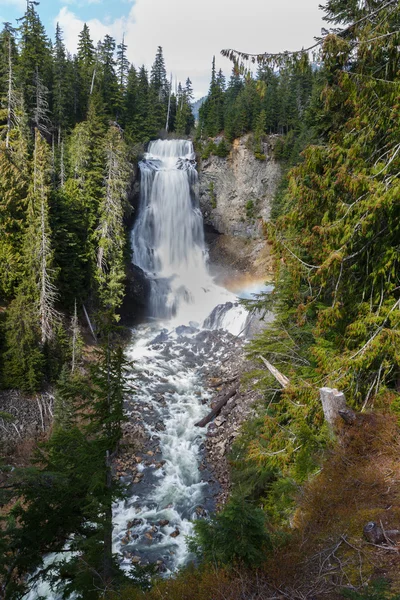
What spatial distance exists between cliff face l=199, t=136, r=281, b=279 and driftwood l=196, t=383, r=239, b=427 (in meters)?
23.4

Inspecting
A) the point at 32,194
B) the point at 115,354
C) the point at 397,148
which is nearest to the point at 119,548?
the point at 115,354

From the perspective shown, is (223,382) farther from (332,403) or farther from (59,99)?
(59,99)

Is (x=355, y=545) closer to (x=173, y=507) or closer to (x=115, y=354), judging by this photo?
(x=115, y=354)

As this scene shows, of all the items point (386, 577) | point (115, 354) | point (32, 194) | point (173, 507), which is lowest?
point (173, 507)

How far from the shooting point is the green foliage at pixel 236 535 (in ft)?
13.5

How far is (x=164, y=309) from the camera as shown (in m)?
31.6

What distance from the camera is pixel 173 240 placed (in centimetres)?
3694

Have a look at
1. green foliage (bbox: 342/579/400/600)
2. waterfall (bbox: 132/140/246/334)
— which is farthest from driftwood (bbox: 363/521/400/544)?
waterfall (bbox: 132/140/246/334)

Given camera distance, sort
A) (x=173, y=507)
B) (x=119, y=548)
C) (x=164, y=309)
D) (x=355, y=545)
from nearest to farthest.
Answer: (x=355, y=545), (x=119, y=548), (x=173, y=507), (x=164, y=309)

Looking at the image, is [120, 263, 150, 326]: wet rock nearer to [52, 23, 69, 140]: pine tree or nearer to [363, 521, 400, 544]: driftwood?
[52, 23, 69, 140]: pine tree

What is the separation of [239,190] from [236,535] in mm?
39654

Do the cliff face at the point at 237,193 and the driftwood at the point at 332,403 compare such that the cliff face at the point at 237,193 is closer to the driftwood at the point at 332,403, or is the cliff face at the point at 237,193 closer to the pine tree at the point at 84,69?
the pine tree at the point at 84,69

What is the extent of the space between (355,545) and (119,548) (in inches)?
370

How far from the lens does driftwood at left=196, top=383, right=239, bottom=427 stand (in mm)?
17078
